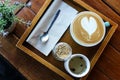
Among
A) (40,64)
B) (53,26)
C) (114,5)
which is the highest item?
(114,5)

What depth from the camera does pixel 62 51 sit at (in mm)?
885

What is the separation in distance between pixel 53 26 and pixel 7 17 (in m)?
0.16

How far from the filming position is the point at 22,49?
88cm

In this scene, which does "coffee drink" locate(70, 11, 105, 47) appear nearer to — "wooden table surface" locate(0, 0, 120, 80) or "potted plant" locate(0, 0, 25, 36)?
"wooden table surface" locate(0, 0, 120, 80)

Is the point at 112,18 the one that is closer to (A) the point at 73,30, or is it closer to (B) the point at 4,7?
(A) the point at 73,30

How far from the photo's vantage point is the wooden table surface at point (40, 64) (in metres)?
0.89

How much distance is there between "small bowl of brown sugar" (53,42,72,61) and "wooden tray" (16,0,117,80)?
0.02 m

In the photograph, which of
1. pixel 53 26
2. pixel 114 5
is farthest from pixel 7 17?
pixel 114 5

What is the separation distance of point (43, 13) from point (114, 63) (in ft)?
0.97

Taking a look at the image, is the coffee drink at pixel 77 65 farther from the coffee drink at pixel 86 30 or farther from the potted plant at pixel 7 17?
the potted plant at pixel 7 17

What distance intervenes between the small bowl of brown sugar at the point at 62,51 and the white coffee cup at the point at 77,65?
0.02 meters

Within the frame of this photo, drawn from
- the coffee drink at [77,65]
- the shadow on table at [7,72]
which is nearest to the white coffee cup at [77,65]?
the coffee drink at [77,65]

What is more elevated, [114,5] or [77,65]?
[114,5]

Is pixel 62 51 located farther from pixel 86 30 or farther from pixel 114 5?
pixel 114 5
